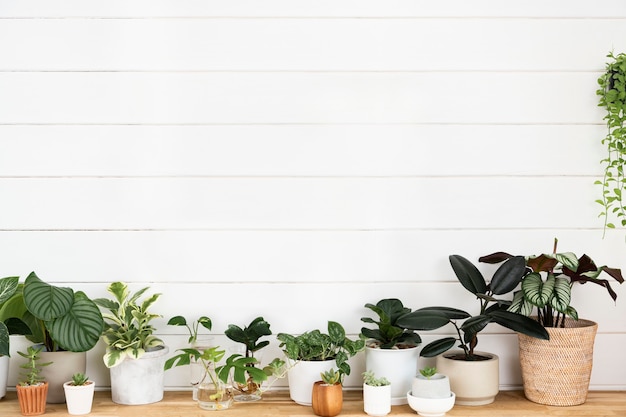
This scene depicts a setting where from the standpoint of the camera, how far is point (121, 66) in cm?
213

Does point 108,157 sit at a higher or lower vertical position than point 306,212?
higher

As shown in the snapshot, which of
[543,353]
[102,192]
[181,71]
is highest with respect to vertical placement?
[181,71]

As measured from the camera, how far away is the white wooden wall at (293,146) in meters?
2.13

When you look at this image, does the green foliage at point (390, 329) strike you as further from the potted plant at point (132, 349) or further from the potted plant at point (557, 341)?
the potted plant at point (132, 349)

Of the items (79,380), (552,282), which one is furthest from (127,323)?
(552,282)

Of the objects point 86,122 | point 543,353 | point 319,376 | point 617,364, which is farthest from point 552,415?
point 86,122

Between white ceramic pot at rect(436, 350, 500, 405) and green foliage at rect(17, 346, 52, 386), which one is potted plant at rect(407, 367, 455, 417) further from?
green foliage at rect(17, 346, 52, 386)

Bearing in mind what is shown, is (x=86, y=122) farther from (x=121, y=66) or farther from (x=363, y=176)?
(x=363, y=176)

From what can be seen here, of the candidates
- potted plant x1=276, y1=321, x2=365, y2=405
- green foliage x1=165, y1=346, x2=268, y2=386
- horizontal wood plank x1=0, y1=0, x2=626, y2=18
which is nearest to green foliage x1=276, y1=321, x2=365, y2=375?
potted plant x1=276, y1=321, x2=365, y2=405

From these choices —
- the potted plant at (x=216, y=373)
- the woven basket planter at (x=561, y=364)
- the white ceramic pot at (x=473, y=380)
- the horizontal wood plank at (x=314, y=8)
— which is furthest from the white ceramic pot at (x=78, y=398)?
the woven basket planter at (x=561, y=364)

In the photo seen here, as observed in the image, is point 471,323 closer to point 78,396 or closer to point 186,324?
point 186,324

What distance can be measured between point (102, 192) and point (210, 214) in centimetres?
34

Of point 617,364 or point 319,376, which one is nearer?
point 319,376

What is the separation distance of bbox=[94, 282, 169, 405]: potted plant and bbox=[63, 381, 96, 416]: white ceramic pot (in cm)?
10
